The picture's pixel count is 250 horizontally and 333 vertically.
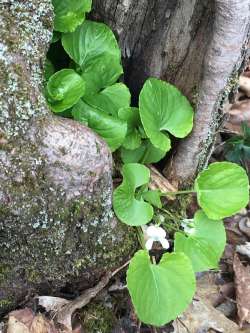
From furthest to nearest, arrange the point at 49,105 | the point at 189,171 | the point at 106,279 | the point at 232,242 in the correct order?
the point at 232,242 < the point at 189,171 < the point at 106,279 < the point at 49,105

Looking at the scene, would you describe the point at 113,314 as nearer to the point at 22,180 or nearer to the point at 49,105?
the point at 22,180

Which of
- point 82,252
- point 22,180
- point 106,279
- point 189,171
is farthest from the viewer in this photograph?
point 189,171

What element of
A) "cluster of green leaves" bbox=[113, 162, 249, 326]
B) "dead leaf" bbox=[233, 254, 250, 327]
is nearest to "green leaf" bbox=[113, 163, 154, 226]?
"cluster of green leaves" bbox=[113, 162, 249, 326]

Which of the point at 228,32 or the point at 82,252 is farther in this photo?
the point at 82,252

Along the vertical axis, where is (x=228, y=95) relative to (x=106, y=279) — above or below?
above

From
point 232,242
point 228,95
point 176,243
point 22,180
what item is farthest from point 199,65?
point 232,242

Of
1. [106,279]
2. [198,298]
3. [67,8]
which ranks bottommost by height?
[198,298]
